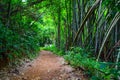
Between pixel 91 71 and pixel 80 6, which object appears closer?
pixel 91 71

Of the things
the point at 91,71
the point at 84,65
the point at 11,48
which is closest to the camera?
the point at 91,71

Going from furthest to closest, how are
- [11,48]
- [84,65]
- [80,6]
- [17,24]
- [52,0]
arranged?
[52,0], [17,24], [80,6], [11,48], [84,65]

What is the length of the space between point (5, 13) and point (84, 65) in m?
3.46

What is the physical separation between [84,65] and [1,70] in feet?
6.20

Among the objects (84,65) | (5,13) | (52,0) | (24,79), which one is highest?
(52,0)

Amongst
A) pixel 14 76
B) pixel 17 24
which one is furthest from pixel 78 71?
pixel 17 24

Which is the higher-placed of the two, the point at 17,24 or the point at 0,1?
the point at 0,1

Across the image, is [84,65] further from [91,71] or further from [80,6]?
[80,6]

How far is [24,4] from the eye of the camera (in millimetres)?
8445

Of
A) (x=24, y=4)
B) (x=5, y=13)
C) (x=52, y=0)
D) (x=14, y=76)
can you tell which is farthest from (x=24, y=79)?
(x=52, y=0)

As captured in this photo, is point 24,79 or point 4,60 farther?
point 4,60

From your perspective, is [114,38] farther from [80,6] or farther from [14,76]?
[80,6]

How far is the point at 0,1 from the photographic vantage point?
22.5 feet

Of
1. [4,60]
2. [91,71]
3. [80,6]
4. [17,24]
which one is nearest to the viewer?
[91,71]
